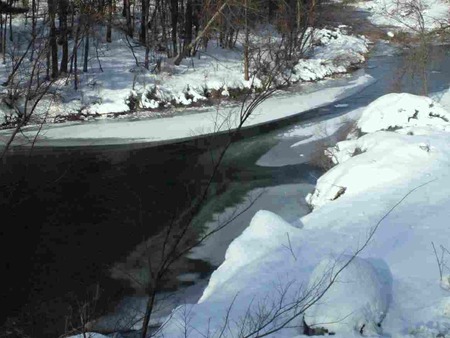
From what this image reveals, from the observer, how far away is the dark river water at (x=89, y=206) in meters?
9.74

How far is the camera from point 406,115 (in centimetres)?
1775

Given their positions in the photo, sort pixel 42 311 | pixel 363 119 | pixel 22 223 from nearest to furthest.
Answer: pixel 42 311 < pixel 22 223 < pixel 363 119

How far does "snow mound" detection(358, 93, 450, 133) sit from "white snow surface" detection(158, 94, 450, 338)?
1963mm

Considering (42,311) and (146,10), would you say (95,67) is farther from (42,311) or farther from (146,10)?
(42,311)

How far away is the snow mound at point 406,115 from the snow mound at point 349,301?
1096 centimetres

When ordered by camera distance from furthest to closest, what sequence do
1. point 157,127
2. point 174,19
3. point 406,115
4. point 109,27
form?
point 174,19 → point 109,27 → point 157,127 → point 406,115

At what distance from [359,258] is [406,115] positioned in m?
10.9

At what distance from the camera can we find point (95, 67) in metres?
26.7

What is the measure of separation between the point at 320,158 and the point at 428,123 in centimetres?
338

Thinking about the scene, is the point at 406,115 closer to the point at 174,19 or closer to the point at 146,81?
the point at 146,81

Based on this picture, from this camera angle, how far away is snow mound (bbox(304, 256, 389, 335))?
264 inches

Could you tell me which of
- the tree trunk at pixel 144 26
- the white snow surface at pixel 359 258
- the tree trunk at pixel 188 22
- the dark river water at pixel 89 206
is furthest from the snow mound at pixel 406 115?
the tree trunk at pixel 144 26

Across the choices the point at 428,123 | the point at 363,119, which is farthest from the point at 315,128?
the point at 428,123

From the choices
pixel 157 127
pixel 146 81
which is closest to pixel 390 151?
pixel 157 127
